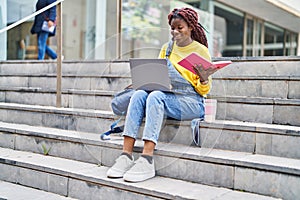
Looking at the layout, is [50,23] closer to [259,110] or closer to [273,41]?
[259,110]

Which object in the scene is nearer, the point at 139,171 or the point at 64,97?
the point at 139,171

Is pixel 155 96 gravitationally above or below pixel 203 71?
below

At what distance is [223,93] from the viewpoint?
2.51 meters

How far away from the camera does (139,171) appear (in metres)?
2.00

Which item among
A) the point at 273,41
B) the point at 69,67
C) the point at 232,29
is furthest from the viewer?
the point at 273,41

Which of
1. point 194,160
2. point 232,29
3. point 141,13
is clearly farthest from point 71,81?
point 232,29

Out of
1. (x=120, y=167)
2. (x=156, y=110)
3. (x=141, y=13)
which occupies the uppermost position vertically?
(x=141, y=13)

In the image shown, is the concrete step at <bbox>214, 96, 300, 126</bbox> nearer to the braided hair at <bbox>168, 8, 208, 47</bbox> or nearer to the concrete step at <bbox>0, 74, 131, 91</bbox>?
the braided hair at <bbox>168, 8, 208, 47</bbox>

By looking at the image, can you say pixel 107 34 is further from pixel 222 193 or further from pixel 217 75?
pixel 222 193

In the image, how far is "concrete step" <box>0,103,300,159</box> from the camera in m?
1.96

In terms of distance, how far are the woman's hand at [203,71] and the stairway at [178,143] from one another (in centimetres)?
25

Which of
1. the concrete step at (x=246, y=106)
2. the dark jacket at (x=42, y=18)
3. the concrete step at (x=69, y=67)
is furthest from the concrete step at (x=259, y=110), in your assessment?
the dark jacket at (x=42, y=18)

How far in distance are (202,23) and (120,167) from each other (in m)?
3.87

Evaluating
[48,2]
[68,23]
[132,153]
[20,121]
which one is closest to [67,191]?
[132,153]
